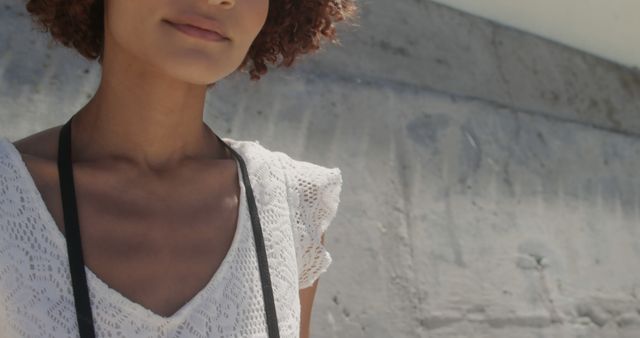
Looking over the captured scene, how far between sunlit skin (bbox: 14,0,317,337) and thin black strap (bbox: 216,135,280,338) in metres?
0.03

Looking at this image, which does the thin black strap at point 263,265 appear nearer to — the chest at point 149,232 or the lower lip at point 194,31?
the chest at point 149,232

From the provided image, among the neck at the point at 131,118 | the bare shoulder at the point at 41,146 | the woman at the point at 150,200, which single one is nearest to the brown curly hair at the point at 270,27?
the woman at the point at 150,200

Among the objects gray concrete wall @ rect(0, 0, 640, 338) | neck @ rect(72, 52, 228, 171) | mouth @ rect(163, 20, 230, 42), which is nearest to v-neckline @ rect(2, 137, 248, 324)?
neck @ rect(72, 52, 228, 171)

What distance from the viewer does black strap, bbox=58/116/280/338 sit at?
1.22 meters

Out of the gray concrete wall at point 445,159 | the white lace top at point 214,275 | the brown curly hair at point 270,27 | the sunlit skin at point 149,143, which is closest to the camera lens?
the white lace top at point 214,275

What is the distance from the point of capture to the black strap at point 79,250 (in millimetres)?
1219

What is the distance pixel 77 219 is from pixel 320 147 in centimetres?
142

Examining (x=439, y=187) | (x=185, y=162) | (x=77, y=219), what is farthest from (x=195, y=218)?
(x=439, y=187)

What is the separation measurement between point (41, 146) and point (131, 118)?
0.14 metres

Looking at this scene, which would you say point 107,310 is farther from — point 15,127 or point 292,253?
point 15,127

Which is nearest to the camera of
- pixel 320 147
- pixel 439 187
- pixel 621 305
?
pixel 320 147

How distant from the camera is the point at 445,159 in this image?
3010mm

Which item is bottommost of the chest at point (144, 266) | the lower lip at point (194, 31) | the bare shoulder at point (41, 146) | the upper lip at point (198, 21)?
the chest at point (144, 266)

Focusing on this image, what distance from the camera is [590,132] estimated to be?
3.59 m
